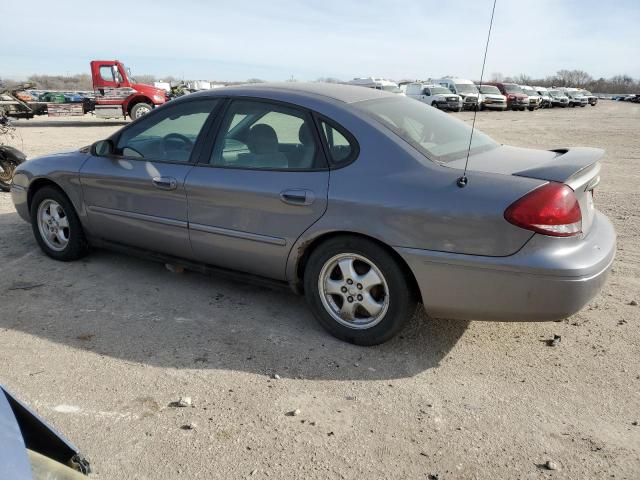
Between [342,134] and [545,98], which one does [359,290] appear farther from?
[545,98]

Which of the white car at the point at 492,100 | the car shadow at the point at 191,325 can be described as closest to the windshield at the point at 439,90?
the white car at the point at 492,100

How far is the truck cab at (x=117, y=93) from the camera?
21.4m

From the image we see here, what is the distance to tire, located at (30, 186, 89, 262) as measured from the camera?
470 cm

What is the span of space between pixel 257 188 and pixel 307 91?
0.78 metres

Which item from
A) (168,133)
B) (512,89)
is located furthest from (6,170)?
(512,89)

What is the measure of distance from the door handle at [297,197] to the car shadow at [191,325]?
0.68 metres

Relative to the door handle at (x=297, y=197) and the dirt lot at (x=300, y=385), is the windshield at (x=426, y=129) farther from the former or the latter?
the dirt lot at (x=300, y=385)

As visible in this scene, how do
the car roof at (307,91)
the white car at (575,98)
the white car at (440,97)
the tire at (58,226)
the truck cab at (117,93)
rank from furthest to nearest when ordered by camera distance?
1. the white car at (575,98)
2. the white car at (440,97)
3. the truck cab at (117,93)
4. the tire at (58,226)
5. the car roof at (307,91)

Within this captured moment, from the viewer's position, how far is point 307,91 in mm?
3707

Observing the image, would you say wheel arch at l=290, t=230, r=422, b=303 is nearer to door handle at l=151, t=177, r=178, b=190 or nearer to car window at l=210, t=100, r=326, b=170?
car window at l=210, t=100, r=326, b=170

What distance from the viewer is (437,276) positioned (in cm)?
301

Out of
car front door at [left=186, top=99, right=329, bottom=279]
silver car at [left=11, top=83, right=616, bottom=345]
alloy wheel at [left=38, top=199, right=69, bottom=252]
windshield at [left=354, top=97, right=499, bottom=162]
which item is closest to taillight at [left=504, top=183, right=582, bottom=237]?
silver car at [left=11, top=83, right=616, bottom=345]

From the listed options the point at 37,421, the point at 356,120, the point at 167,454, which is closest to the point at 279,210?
the point at 356,120

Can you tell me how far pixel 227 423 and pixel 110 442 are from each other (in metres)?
0.54
